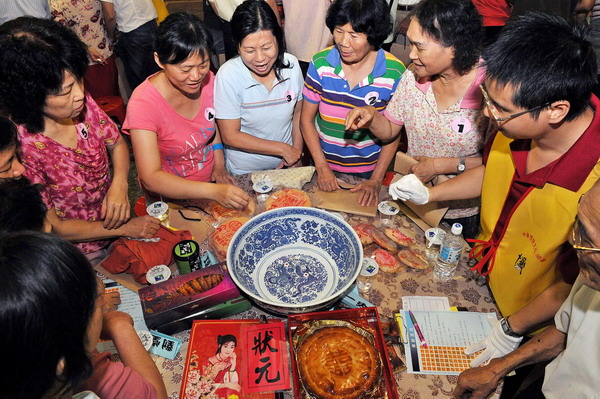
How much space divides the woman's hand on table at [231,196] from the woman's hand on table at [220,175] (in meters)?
0.43

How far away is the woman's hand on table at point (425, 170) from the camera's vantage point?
206 cm

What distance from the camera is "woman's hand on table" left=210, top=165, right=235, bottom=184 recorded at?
2373 millimetres

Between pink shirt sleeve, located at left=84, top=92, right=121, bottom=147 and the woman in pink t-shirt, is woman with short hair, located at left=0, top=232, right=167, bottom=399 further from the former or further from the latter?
pink shirt sleeve, located at left=84, top=92, right=121, bottom=147

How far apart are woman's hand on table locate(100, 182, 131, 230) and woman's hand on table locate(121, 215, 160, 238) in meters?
0.09

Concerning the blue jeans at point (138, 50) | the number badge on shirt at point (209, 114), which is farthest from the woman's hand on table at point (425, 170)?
the blue jeans at point (138, 50)

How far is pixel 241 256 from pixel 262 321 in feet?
0.98

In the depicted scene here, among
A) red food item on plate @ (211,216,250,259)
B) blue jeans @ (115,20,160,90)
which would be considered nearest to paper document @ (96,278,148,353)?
red food item on plate @ (211,216,250,259)

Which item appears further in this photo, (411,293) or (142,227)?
(142,227)

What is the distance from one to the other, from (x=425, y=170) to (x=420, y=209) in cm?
25

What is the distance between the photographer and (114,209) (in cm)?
195

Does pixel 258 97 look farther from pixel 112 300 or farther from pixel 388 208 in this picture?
pixel 112 300

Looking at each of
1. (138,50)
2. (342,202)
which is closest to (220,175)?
(342,202)

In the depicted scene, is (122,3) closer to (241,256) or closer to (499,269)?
(241,256)

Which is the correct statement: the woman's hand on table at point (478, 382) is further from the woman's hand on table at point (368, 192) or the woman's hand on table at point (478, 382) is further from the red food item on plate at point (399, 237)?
the woman's hand on table at point (368, 192)
